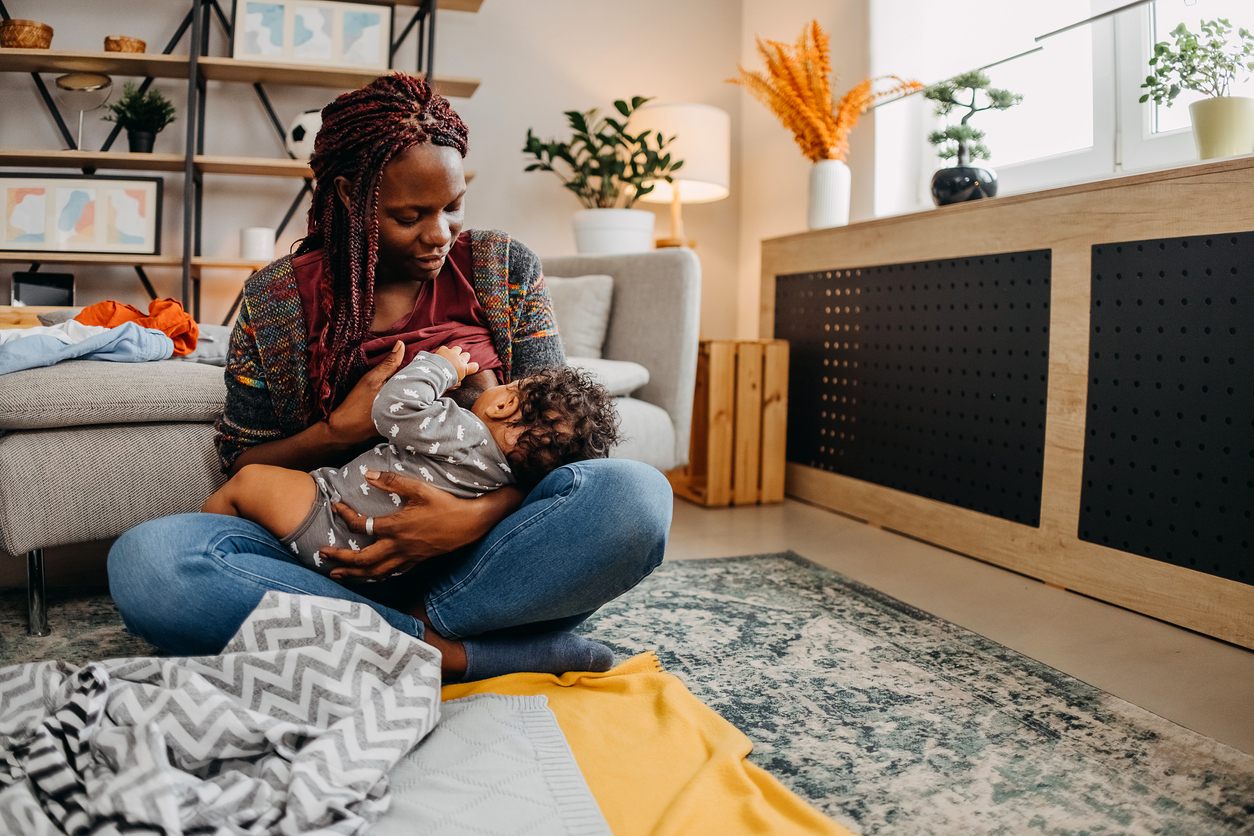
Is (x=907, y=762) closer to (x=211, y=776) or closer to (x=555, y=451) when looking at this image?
(x=555, y=451)

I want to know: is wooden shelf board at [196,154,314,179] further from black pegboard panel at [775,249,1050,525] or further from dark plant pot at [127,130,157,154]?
black pegboard panel at [775,249,1050,525]

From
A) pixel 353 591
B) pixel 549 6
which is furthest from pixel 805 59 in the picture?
pixel 353 591

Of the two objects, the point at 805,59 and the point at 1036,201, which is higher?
the point at 805,59

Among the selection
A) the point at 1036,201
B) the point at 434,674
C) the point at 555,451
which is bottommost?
the point at 434,674

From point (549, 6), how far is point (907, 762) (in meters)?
3.35

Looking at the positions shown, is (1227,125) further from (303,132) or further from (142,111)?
(142,111)

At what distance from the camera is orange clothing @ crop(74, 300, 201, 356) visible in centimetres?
197

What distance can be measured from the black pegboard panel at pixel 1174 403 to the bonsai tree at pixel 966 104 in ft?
2.03

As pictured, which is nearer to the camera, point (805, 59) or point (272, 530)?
point (272, 530)

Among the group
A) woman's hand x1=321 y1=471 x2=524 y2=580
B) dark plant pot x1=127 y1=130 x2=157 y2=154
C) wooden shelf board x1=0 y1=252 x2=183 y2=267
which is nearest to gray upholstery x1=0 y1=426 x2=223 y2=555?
woman's hand x1=321 y1=471 x2=524 y2=580

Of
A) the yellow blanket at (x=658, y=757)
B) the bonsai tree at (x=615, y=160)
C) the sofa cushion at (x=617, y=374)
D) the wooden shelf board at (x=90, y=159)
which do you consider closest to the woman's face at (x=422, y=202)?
the yellow blanket at (x=658, y=757)

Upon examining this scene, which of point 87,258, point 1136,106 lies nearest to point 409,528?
point 1136,106

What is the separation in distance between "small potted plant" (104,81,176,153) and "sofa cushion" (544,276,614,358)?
1.86 m

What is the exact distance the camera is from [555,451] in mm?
1163
